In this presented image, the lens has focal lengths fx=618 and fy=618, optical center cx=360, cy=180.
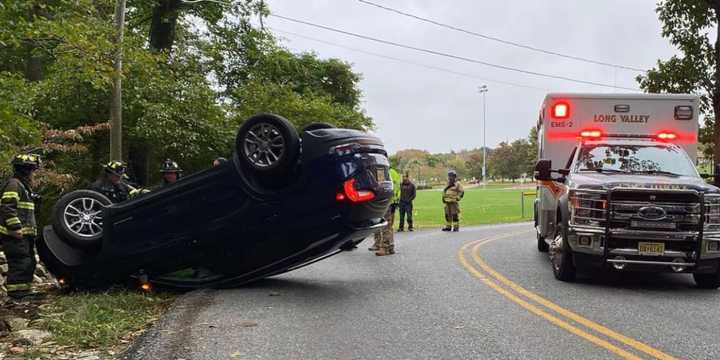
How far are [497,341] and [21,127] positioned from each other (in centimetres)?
650

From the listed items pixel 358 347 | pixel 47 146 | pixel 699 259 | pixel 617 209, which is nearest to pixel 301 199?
pixel 358 347

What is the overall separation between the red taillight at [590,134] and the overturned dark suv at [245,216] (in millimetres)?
3997

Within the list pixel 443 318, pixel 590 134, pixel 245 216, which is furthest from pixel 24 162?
pixel 590 134

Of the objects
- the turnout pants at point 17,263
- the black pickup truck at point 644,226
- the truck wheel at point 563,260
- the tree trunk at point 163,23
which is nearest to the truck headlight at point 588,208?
the black pickup truck at point 644,226

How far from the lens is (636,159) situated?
869cm

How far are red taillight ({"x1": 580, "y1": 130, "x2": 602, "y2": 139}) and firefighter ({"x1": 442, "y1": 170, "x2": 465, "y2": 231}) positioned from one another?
7488 mm

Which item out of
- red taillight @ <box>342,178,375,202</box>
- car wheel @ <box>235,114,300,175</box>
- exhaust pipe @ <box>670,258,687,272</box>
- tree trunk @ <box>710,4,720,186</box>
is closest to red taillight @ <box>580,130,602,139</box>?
exhaust pipe @ <box>670,258,687,272</box>

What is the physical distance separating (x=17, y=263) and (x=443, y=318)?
5205 millimetres

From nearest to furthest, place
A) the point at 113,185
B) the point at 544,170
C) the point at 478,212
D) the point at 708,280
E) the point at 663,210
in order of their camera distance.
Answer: the point at 663,210
the point at 708,280
the point at 113,185
the point at 544,170
the point at 478,212

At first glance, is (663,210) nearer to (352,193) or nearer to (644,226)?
(644,226)

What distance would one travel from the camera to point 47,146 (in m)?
11.2

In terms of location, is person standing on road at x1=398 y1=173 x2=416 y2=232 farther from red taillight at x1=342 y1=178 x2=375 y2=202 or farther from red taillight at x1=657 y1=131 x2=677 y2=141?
red taillight at x1=342 y1=178 x2=375 y2=202

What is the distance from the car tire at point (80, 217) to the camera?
25.3 ft

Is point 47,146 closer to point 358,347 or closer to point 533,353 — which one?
point 358,347
